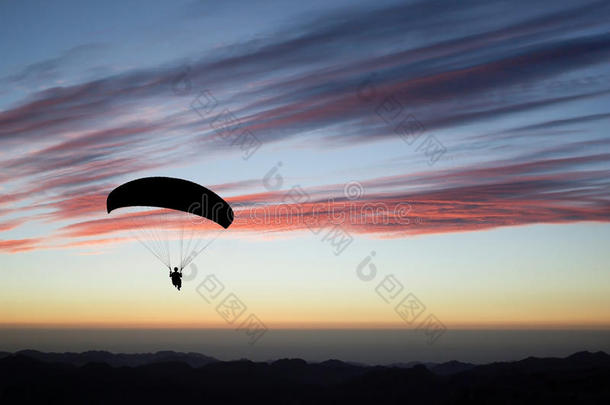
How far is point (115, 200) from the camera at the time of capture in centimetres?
3544

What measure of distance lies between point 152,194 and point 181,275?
5563mm

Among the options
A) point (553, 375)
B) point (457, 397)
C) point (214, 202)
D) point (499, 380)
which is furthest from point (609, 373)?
point (214, 202)

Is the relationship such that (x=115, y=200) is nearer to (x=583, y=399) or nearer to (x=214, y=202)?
(x=214, y=202)

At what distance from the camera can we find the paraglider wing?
116ft

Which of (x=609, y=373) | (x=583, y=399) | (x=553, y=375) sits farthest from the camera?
(x=553, y=375)

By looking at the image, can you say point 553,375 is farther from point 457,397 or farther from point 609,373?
point 457,397

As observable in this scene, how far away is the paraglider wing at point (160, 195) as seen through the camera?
35.2 meters

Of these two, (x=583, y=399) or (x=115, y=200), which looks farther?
(x=583, y=399)

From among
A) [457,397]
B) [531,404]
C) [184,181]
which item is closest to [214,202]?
[184,181]

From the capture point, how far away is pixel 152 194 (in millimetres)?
35250

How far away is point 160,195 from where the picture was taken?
35.4 meters

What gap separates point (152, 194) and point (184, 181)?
2.16 meters

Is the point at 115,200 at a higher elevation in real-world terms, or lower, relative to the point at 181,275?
higher

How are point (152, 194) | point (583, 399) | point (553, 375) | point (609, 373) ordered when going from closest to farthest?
point (152, 194), point (583, 399), point (609, 373), point (553, 375)
